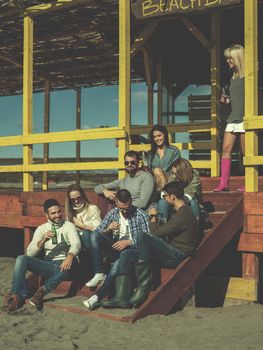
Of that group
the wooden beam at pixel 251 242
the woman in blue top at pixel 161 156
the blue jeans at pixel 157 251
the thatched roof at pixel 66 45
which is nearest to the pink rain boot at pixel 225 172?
the woman in blue top at pixel 161 156

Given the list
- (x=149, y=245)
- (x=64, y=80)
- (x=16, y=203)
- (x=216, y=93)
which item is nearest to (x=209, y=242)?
(x=149, y=245)

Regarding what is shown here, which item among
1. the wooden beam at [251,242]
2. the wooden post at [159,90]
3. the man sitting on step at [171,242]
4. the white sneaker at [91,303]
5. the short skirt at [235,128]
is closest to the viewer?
the white sneaker at [91,303]

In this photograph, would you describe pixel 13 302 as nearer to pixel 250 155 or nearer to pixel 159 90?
pixel 250 155

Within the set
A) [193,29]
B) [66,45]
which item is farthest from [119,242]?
[66,45]

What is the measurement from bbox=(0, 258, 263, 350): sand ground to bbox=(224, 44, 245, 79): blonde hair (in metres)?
3.02

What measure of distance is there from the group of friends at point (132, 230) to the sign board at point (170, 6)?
76 centimetres

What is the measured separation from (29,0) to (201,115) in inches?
221

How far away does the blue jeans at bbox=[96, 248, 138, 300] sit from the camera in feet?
16.7

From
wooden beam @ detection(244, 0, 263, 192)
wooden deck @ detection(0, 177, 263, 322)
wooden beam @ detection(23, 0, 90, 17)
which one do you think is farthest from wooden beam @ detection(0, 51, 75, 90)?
wooden beam @ detection(244, 0, 263, 192)

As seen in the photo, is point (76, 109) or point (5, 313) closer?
point (5, 313)

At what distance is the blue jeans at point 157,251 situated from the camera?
16.5 feet

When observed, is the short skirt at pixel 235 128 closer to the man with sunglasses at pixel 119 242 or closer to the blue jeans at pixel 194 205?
the blue jeans at pixel 194 205

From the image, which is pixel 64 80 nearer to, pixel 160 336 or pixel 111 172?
pixel 111 172

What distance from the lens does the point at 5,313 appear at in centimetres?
518
